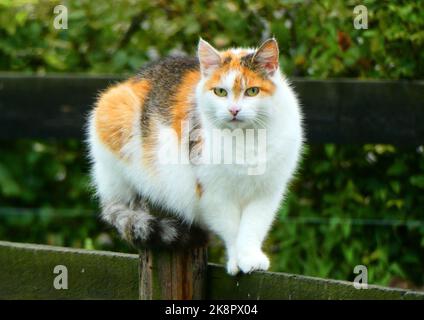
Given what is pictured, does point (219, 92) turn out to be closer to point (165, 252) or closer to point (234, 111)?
point (234, 111)

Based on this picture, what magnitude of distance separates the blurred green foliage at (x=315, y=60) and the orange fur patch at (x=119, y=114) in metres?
1.27

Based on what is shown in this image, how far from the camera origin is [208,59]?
8.88 ft

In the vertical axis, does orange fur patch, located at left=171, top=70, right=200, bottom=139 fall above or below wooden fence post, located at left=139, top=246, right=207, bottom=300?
above

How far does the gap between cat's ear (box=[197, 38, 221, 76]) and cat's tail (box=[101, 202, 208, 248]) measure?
19.1 inches

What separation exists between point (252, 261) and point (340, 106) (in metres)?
1.40

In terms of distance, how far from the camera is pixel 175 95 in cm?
282

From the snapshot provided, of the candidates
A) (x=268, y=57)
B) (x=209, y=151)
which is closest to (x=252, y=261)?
(x=209, y=151)

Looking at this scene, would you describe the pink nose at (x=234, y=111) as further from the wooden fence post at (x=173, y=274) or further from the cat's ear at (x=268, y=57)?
the wooden fence post at (x=173, y=274)

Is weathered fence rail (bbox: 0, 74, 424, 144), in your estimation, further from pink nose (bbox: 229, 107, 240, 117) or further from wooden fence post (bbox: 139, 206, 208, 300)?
wooden fence post (bbox: 139, 206, 208, 300)

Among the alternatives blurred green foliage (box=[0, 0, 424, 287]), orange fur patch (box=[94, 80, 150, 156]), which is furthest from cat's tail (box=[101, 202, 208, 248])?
blurred green foliage (box=[0, 0, 424, 287])

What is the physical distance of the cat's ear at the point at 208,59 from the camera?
2.69 metres

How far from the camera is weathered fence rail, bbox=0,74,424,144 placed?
3.68 meters

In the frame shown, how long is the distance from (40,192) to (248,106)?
9.11 feet

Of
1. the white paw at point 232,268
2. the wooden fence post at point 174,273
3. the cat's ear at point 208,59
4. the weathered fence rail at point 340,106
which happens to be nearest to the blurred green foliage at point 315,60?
the weathered fence rail at point 340,106
